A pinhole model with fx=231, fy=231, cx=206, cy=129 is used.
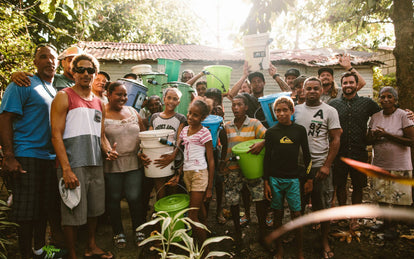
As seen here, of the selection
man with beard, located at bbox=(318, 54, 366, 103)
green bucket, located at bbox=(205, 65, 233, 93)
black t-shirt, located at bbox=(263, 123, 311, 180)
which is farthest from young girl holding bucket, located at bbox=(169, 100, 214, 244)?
man with beard, located at bbox=(318, 54, 366, 103)

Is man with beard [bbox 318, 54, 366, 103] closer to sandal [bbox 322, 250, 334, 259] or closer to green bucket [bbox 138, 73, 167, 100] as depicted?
sandal [bbox 322, 250, 334, 259]

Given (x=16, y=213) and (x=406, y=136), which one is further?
(x=406, y=136)

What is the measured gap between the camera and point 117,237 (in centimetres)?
302

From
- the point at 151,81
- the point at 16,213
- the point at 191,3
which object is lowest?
the point at 16,213

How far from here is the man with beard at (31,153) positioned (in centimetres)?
242

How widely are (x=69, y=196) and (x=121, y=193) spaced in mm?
722

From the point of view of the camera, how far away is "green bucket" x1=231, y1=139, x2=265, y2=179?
2.86 metres

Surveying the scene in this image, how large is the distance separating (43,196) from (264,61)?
3.57m

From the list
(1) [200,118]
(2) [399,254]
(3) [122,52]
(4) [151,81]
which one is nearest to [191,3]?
(3) [122,52]

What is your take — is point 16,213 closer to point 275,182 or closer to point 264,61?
point 275,182

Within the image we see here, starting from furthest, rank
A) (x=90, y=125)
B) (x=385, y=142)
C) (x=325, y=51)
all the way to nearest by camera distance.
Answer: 1. (x=325, y=51)
2. (x=385, y=142)
3. (x=90, y=125)

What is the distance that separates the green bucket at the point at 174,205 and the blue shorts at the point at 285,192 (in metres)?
1.06

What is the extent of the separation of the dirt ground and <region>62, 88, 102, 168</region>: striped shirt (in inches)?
52.5

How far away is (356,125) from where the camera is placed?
3.40 metres
